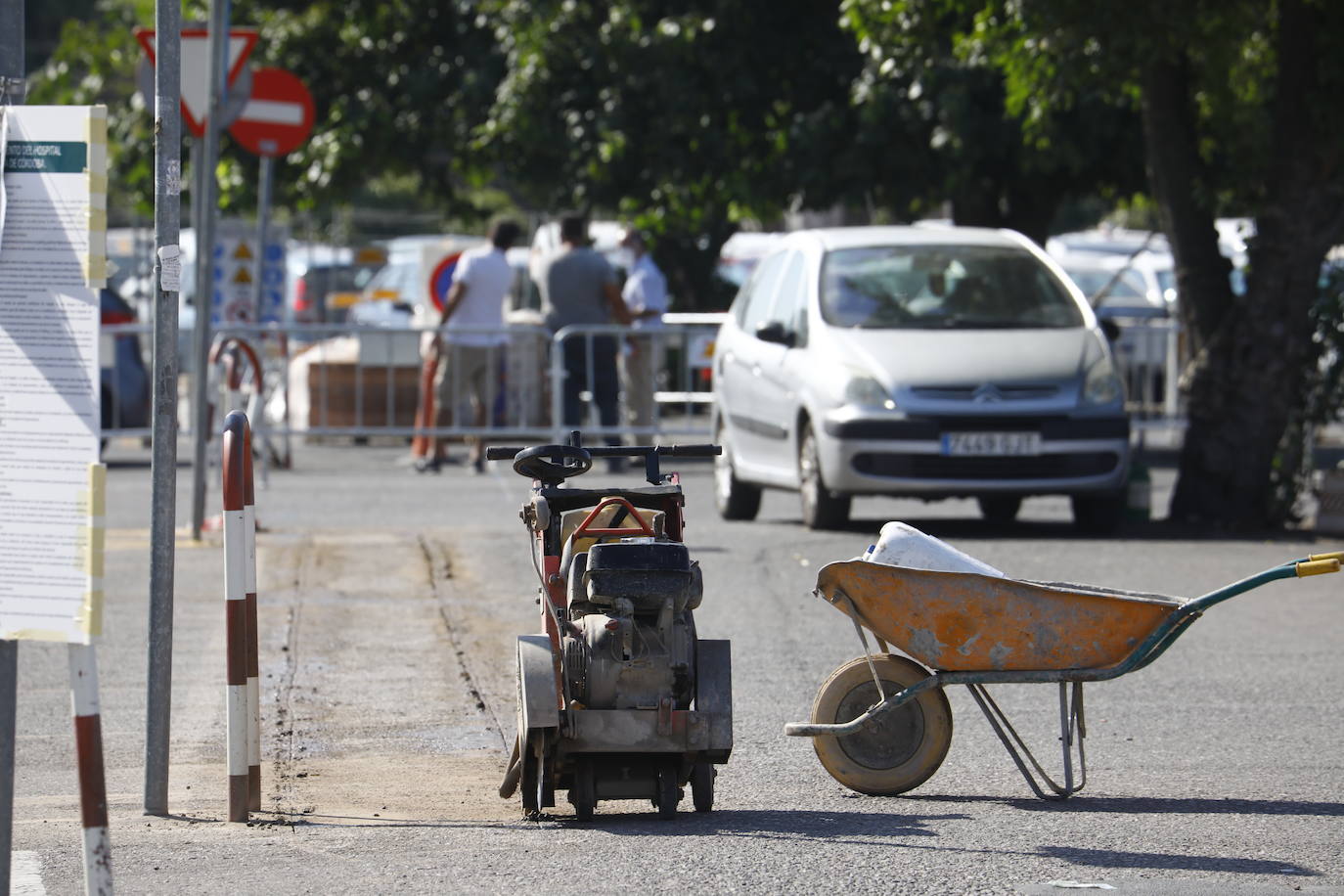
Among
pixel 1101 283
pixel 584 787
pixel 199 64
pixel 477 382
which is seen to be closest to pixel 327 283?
pixel 1101 283

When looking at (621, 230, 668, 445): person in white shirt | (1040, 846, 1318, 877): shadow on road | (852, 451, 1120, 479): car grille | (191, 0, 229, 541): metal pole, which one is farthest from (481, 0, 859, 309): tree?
(1040, 846, 1318, 877): shadow on road

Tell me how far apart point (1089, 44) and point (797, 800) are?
26.7 ft

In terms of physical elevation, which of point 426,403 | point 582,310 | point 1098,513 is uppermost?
point 582,310

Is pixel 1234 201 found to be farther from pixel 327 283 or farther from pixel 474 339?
pixel 327 283

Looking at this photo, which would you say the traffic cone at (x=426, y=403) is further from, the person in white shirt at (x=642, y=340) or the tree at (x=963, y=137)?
the tree at (x=963, y=137)

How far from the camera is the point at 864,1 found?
545 inches

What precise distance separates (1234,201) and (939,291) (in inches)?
94.0

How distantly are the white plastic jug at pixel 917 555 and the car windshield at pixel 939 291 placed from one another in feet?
22.5

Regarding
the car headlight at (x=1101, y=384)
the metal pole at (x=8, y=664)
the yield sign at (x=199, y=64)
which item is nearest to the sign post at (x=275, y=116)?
the yield sign at (x=199, y=64)

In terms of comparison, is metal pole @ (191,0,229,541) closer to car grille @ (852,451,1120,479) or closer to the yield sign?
the yield sign

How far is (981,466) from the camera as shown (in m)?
12.5

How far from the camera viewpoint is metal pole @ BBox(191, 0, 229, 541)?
11.1m

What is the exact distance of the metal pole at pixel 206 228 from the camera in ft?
36.6

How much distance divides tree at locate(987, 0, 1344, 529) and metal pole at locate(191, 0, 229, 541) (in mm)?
4658
